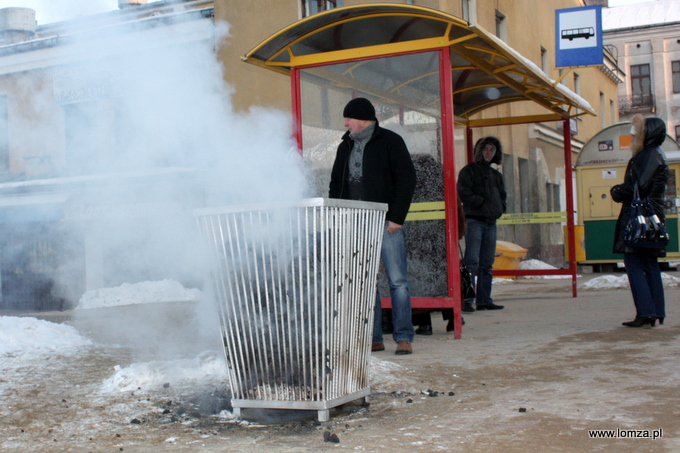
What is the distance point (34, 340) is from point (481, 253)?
464 cm

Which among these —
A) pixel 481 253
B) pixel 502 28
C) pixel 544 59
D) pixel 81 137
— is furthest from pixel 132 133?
pixel 544 59

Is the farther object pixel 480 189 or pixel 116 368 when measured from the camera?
pixel 480 189

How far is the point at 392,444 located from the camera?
280 centimetres

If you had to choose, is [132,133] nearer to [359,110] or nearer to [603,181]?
[359,110]

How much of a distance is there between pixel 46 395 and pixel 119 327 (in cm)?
364

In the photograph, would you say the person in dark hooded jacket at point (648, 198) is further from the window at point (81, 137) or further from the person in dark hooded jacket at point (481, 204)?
the window at point (81, 137)

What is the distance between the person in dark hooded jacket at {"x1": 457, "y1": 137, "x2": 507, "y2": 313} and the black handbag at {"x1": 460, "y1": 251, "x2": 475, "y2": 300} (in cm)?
45

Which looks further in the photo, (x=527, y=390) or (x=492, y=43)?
(x=492, y=43)

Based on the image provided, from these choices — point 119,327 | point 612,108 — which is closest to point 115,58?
point 119,327

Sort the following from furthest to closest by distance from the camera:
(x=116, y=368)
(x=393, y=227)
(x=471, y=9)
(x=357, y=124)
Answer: (x=471, y=9) < (x=357, y=124) < (x=393, y=227) < (x=116, y=368)

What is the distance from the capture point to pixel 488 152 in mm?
7938

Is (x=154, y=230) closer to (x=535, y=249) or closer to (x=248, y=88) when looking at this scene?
(x=248, y=88)

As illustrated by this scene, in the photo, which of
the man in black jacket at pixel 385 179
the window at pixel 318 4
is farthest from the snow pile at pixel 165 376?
the window at pixel 318 4

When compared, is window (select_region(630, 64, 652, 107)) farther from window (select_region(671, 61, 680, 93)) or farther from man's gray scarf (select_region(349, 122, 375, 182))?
man's gray scarf (select_region(349, 122, 375, 182))
